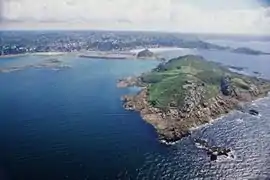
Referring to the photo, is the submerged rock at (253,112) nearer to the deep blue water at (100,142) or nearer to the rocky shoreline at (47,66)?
the deep blue water at (100,142)

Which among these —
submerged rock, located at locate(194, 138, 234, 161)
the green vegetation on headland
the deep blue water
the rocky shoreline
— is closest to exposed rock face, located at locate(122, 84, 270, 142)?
the green vegetation on headland

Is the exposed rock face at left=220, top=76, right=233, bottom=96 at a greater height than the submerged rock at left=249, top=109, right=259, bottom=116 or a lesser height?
greater

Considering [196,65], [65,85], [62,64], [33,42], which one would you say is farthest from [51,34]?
[196,65]

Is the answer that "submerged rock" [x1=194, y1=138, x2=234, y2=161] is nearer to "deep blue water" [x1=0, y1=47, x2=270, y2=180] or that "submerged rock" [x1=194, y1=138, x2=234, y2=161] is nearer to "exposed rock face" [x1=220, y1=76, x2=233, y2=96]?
"deep blue water" [x1=0, y1=47, x2=270, y2=180]

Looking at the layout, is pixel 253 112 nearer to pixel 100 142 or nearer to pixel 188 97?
pixel 188 97

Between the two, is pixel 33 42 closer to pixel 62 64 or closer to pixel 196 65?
pixel 62 64

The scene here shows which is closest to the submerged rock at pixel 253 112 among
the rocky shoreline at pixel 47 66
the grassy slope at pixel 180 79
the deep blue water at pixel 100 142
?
the deep blue water at pixel 100 142

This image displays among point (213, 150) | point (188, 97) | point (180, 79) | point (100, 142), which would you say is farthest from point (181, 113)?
point (100, 142)
